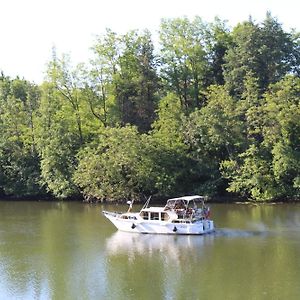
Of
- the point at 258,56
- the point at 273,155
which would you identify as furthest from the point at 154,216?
the point at 258,56

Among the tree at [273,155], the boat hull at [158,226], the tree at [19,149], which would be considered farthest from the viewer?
→ the tree at [19,149]

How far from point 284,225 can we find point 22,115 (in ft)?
123

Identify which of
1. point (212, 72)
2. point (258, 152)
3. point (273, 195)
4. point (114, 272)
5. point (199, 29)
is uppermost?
point (199, 29)

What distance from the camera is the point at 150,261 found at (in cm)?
2806

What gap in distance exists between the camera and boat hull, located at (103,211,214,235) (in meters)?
34.7

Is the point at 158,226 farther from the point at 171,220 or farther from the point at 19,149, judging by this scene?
the point at 19,149

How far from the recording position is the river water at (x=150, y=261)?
23.0 m

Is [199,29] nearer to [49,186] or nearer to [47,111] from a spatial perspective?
[47,111]

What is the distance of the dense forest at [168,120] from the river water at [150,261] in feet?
35.5

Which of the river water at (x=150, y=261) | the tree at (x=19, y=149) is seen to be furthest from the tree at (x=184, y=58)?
the river water at (x=150, y=261)

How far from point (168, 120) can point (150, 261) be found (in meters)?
29.8

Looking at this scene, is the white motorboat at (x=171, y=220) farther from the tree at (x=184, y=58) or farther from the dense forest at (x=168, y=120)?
the tree at (x=184, y=58)

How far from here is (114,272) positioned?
26.1 m

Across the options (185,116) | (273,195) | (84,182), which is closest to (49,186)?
(84,182)
